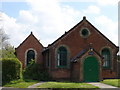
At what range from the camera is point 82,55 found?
87.8 ft

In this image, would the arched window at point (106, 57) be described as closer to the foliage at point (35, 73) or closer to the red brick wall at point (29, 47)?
the foliage at point (35, 73)

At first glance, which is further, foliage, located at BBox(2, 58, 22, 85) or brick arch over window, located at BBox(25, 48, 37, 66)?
brick arch over window, located at BBox(25, 48, 37, 66)

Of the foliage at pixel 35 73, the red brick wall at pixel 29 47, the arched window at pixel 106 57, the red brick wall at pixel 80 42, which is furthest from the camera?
the red brick wall at pixel 29 47

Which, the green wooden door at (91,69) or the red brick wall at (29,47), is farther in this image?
the red brick wall at (29,47)

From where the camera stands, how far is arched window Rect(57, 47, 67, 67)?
95.1 feet

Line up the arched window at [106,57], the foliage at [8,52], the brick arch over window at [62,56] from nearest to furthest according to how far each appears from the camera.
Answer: the brick arch over window at [62,56], the arched window at [106,57], the foliage at [8,52]

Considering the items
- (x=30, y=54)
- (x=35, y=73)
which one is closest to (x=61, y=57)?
(x=35, y=73)

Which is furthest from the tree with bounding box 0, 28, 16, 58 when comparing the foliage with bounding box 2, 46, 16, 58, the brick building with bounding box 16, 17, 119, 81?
the brick building with bounding box 16, 17, 119, 81

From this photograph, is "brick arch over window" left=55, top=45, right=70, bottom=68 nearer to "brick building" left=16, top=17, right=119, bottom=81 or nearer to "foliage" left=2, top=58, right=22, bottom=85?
"brick building" left=16, top=17, right=119, bottom=81

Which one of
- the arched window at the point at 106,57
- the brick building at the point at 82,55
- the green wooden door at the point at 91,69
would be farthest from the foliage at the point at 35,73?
the arched window at the point at 106,57

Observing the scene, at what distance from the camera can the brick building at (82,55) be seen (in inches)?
1065

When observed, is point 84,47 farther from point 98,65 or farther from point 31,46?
point 31,46

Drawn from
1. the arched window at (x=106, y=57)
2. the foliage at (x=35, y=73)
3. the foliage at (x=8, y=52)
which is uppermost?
the foliage at (x=8, y=52)

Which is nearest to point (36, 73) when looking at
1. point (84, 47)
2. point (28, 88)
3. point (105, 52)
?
point (84, 47)
